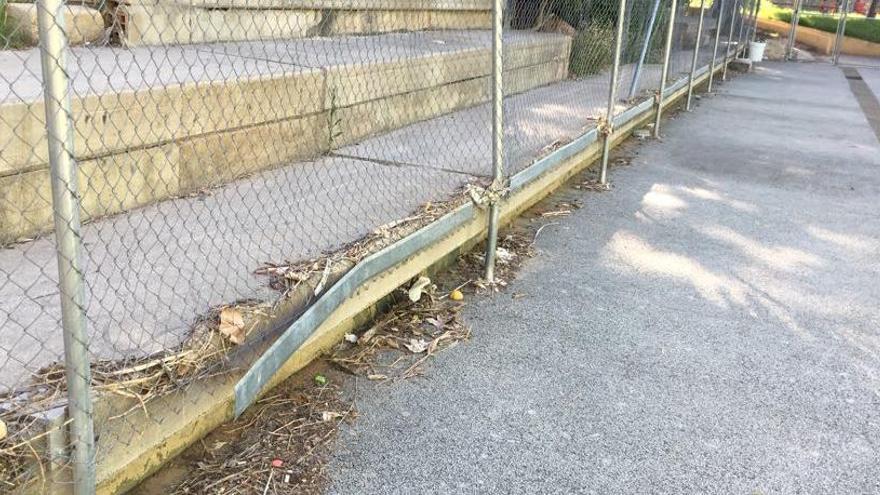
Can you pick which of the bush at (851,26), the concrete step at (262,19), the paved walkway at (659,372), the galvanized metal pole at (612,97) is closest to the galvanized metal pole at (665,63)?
the galvanized metal pole at (612,97)

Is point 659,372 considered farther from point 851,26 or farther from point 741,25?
point 851,26

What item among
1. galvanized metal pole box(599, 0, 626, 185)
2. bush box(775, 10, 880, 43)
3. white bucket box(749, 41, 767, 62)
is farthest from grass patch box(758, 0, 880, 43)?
galvanized metal pole box(599, 0, 626, 185)

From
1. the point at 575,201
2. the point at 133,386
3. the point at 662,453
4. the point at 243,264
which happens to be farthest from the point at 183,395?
the point at 575,201

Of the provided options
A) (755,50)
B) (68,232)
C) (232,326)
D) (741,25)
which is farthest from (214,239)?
(755,50)

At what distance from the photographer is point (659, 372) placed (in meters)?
3.34

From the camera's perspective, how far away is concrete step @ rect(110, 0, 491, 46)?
482 centimetres

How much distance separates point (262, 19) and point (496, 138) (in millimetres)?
2683

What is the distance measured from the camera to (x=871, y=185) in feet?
23.8

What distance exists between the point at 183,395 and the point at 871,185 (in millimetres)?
6953

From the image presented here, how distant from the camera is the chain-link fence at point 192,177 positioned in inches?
78.0

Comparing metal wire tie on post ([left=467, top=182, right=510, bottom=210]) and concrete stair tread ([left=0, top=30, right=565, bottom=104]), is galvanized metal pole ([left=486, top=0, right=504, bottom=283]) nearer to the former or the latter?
metal wire tie on post ([left=467, top=182, right=510, bottom=210])

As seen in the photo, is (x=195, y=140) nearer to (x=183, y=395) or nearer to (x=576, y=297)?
(x=183, y=395)

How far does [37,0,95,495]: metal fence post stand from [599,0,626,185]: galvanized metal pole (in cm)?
495

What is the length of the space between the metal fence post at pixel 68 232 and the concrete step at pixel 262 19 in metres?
2.96
